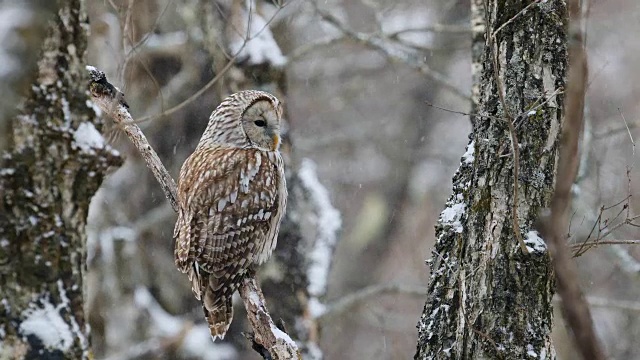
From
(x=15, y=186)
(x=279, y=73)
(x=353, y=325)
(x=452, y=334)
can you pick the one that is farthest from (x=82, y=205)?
(x=353, y=325)

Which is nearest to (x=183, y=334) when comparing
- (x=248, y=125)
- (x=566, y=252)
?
(x=248, y=125)

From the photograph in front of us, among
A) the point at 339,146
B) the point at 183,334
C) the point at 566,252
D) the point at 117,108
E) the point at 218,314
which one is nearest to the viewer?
the point at 566,252

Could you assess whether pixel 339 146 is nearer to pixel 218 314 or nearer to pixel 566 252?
pixel 218 314

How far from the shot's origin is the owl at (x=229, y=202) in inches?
236

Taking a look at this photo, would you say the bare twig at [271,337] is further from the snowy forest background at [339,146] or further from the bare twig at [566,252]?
the bare twig at [566,252]

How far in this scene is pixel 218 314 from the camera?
602cm

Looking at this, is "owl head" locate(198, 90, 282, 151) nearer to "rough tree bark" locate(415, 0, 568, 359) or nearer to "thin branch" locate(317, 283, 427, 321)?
"rough tree bark" locate(415, 0, 568, 359)

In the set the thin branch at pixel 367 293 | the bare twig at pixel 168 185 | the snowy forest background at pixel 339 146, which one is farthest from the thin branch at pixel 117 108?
the thin branch at pixel 367 293

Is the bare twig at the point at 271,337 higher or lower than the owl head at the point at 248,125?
lower

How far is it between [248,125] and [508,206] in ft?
8.83

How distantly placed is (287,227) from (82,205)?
5.90 meters

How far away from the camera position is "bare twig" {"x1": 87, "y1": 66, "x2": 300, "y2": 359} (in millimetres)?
4652

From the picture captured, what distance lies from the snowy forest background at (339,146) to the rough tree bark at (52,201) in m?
0.11

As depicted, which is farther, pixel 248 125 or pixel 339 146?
pixel 339 146
